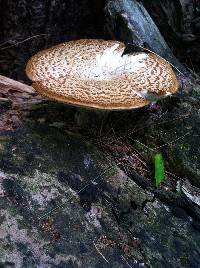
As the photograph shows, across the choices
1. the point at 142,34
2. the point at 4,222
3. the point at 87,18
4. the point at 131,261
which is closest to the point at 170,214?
the point at 131,261

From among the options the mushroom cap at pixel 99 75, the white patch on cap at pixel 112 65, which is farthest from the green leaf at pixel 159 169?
the white patch on cap at pixel 112 65

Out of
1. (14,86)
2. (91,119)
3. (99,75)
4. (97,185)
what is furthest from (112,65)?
(97,185)

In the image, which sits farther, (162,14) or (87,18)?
(162,14)

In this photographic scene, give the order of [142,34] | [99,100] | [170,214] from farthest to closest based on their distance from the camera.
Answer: [142,34] < [170,214] < [99,100]

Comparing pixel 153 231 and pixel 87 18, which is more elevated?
pixel 87 18

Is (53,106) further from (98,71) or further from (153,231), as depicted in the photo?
(153,231)

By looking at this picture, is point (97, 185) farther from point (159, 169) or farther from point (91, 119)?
point (91, 119)

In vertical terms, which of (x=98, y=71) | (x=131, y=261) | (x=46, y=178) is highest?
(x=98, y=71)

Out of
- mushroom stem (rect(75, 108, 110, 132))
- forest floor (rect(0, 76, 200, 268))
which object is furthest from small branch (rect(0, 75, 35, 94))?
mushroom stem (rect(75, 108, 110, 132))
